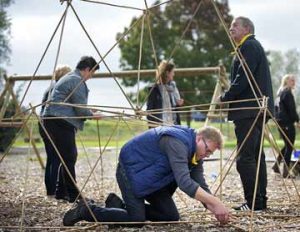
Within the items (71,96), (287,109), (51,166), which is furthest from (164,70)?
(287,109)

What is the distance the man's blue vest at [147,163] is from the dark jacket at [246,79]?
53.9 inches

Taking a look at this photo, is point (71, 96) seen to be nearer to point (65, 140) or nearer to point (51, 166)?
point (65, 140)

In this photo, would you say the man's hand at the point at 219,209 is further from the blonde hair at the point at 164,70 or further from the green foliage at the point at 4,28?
the green foliage at the point at 4,28

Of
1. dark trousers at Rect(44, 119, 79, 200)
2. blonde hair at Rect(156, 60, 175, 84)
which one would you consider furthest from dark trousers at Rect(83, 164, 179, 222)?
blonde hair at Rect(156, 60, 175, 84)

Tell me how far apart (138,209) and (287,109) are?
566 cm

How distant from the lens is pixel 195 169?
5539 mm

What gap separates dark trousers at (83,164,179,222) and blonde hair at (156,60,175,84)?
3181mm

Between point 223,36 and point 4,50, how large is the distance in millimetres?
11513

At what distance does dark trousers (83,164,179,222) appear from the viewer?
5.40 m

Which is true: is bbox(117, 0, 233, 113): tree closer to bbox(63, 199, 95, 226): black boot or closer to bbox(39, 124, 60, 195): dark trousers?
bbox(39, 124, 60, 195): dark trousers

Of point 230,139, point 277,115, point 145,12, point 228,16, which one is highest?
point 228,16

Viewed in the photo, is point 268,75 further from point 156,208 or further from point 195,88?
point 195,88

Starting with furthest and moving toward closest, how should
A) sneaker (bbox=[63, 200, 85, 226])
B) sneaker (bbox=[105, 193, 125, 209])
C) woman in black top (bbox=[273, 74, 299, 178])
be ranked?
1. woman in black top (bbox=[273, 74, 299, 178])
2. sneaker (bbox=[105, 193, 125, 209])
3. sneaker (bbox=[63, 200, 85, 226])

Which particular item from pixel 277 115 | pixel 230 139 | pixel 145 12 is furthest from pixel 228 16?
pixel 145 12
